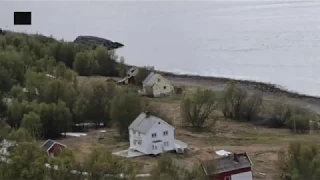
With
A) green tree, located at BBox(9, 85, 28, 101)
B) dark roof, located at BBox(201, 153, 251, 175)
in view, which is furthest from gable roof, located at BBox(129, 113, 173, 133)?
green tree, located at BBox(9, 85, 28, 101)

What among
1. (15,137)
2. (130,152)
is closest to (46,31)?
(130,152)

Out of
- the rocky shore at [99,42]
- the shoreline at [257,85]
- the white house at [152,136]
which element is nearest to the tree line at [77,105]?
the white house at [152,136]

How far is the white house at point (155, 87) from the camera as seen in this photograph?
35.9 meters

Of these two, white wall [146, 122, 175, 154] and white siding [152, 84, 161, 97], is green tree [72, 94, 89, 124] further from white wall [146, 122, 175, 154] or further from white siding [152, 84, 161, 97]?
white siding [152, 84, 161, 97]

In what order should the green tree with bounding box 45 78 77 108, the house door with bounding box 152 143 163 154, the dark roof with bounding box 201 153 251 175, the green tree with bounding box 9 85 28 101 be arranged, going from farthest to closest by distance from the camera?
the green tree with bounding box 45 78 77 108 → the green tree with bounding box 9 85 28 101 → the house door with bounding box 152 143 163 154 → the dark roof with bounding box 201 153 251 175

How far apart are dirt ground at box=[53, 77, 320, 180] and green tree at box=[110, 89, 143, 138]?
0.66 meters

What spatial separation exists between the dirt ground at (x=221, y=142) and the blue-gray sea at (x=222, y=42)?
12.3 meters

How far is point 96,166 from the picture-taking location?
12.8m

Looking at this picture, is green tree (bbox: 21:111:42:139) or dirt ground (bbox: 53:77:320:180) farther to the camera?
green tree (bbox: 21:111:42:139)

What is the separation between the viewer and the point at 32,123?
914 inches

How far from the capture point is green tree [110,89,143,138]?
25.4 m

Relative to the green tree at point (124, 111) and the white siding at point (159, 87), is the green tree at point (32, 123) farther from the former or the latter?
the white siding at point (159, 87)

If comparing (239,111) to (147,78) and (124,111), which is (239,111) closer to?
(147,78)

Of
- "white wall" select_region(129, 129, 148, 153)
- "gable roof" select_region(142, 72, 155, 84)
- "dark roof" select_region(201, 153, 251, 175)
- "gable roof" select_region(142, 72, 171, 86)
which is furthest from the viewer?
"gable roof" select_region(142, 72, 155, 84)
